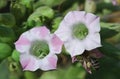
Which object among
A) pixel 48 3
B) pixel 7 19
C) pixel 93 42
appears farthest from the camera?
pixel 48 3

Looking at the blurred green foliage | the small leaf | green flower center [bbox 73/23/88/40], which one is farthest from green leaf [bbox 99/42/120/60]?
the small leaf

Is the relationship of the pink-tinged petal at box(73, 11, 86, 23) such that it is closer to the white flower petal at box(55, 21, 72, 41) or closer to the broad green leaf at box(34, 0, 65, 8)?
the white flower petal at box(55, 21, 72, 41)

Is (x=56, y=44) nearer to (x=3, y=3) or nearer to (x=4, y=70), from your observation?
(x=4, y=70)

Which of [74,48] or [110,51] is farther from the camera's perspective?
[110,51]

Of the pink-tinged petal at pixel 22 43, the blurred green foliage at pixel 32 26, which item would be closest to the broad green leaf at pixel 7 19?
the blurred green foliage at pixel 32 26

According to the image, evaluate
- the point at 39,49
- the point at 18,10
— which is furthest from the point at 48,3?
the point at 39,49

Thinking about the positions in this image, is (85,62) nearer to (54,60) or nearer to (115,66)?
(54,60)

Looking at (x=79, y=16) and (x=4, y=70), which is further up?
(x=79, y=16)
